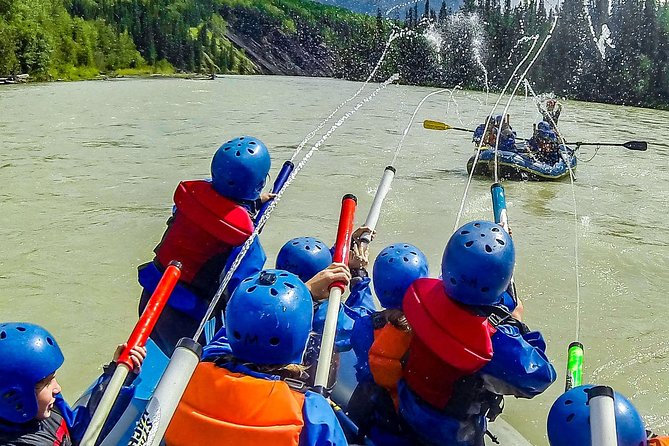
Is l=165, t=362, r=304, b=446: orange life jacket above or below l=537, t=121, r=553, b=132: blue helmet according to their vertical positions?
above

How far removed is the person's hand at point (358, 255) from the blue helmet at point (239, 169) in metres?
0.73

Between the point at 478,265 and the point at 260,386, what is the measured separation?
40.1 inches

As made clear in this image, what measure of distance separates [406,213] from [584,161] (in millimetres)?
10235

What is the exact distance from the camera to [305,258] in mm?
4098

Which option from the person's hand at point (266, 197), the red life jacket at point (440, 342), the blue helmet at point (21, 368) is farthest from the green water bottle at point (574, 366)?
the blue helmet at point (21, 368)

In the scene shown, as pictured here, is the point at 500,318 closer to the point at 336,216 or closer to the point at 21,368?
the point at 21,368

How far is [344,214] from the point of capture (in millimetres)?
3484

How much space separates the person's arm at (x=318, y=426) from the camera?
7.11 feet

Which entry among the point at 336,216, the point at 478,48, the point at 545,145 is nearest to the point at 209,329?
the point at 336,216

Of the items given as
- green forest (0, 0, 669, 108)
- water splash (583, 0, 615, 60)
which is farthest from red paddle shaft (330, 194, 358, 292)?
water splash (583, 0, 615, 60)

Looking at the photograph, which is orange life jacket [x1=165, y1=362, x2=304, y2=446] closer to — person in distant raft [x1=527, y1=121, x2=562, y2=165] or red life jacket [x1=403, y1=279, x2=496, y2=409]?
A: red life jacket [x1=403, y1=279, x2=496, y2=409]

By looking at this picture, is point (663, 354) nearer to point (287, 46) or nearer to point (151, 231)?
point (151, 231)

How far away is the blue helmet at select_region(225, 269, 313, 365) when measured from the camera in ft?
7.63

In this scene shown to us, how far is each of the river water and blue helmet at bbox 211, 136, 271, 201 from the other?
87.7 inches
